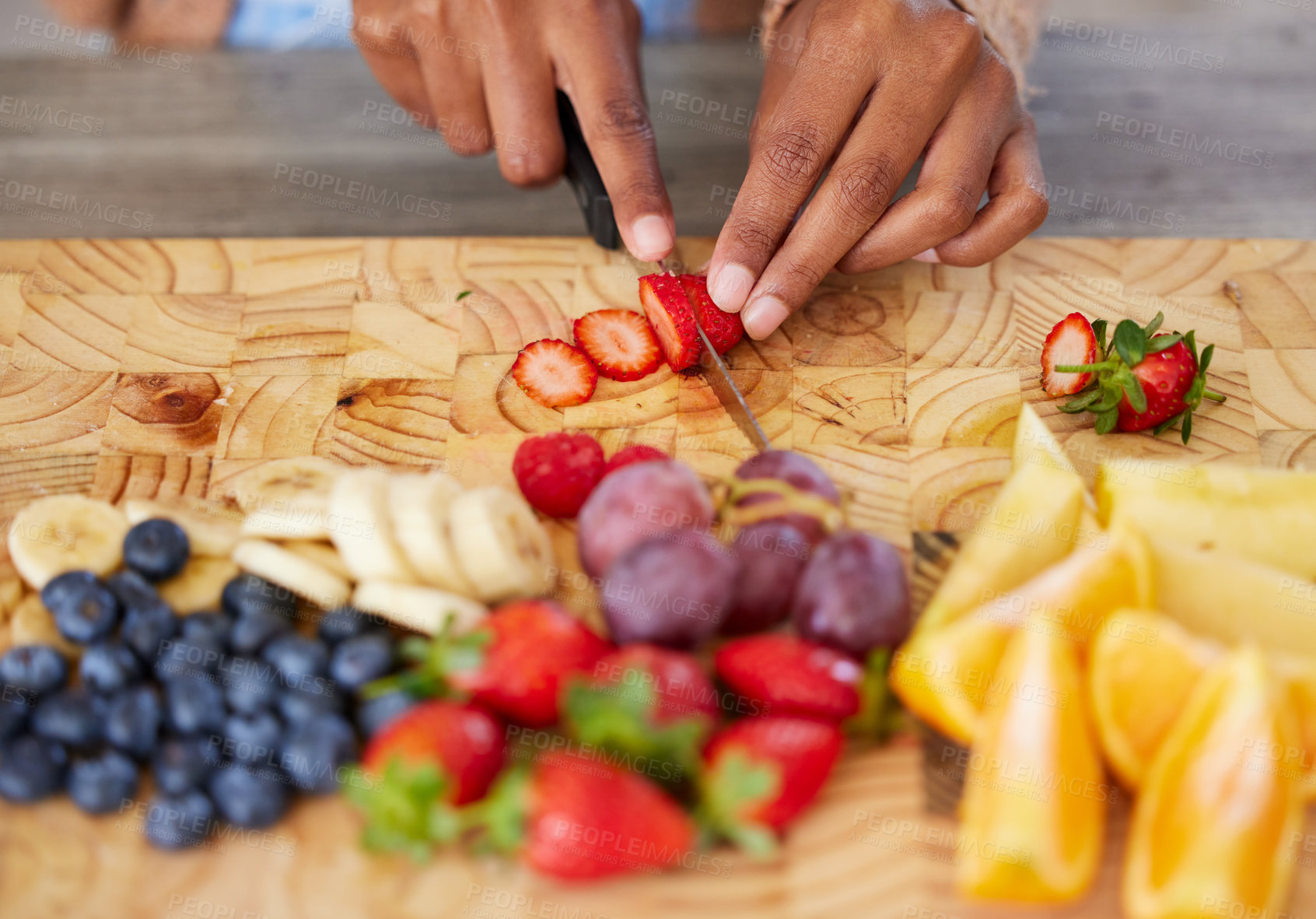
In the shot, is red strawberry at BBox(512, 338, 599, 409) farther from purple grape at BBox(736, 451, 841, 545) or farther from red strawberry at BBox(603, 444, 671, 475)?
purple grape at BBox(736, 451, 841, 545)

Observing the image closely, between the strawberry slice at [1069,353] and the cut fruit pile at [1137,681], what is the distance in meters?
0.27

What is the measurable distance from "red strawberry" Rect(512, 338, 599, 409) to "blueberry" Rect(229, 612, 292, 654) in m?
0.57

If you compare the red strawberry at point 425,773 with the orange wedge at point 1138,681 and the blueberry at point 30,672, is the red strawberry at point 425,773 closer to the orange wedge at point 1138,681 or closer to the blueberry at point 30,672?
A: the blueberry at point 30,672

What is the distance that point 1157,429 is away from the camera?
1618mm

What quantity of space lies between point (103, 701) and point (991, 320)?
1455 millimetres

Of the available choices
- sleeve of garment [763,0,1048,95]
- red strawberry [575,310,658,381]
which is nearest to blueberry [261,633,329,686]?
red strawberry [575,310,658,381]

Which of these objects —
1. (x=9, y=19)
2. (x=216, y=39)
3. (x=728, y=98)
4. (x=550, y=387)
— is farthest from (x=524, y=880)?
(x=9, y=19)

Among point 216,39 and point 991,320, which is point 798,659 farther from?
point 216,39

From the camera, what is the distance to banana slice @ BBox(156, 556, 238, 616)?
1.38m

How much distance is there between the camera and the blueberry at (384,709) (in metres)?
1.20

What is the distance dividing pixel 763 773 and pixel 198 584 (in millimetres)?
815

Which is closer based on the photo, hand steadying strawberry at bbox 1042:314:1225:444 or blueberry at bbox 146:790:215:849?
blueberry at bbox 146:790:215:849

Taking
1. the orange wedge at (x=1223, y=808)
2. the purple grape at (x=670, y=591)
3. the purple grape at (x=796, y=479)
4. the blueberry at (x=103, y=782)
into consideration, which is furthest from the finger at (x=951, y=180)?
the blueberry at (x=103, y=782)

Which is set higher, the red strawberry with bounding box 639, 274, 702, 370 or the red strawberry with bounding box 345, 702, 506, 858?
the red strawberry with bounding box 639, 274, 702, 370
